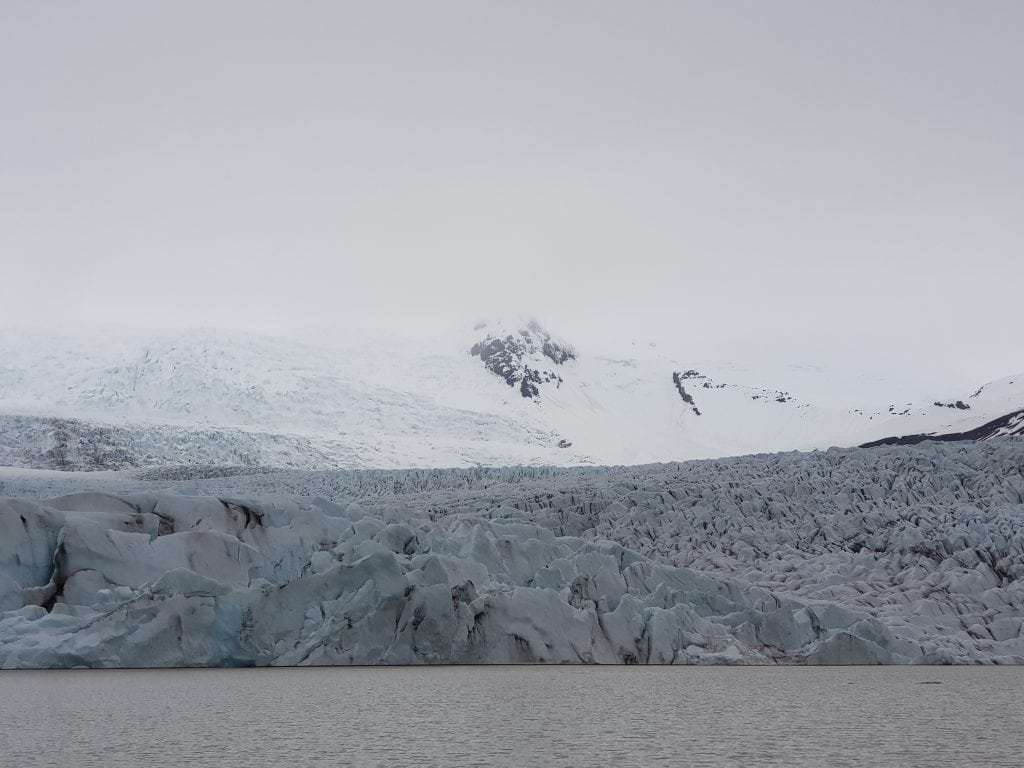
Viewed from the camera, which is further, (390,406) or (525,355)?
(525,355)

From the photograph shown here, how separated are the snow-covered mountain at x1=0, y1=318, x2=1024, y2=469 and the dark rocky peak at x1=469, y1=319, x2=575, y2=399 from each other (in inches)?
10.0

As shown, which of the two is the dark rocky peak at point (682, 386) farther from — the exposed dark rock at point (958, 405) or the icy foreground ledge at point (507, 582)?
the icy foreground ledge at point (507, 582)

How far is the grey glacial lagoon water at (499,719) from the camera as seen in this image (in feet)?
35.3

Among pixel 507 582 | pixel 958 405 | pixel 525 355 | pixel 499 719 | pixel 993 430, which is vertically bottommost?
pixel 499 719

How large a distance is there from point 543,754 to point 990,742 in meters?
5.22

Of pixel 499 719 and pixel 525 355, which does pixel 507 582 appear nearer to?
pixel 499 719

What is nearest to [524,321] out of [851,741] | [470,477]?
[470,477]

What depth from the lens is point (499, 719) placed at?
13656mm

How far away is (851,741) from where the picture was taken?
12086 mm

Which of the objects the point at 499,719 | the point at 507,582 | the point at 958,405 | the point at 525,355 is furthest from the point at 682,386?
the point at 499,719

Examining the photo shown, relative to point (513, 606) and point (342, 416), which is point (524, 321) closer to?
point (342, 416)

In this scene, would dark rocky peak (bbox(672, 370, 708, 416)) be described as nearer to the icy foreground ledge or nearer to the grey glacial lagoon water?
the icy foreground ledge

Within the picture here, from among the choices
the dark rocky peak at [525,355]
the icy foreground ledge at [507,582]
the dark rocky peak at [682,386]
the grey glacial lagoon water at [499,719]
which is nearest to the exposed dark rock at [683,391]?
the dark rocky peak at [682,386]

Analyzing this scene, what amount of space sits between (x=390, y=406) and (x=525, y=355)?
3734cm
